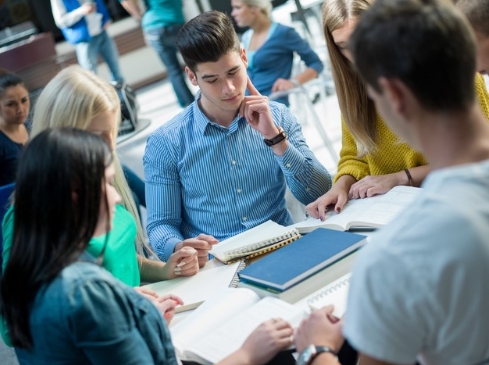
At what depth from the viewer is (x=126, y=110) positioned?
163 inches

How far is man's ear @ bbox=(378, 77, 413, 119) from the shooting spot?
97 cm

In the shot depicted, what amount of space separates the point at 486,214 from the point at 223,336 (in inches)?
29.9

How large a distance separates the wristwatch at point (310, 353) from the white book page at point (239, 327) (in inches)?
8.5

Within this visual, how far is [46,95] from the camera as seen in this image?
190cm

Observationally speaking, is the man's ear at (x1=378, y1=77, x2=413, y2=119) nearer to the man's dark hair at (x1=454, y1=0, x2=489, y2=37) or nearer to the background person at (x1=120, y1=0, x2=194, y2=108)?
the man's dark hair at (x1=454, y1=0, x2=489, y2=37)

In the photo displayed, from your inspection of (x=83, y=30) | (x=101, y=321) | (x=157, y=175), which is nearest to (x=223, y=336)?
(x=101, y=321)

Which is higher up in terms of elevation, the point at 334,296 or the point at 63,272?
the point at 63,272

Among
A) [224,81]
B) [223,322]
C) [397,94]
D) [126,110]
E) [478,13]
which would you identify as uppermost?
[397,94]

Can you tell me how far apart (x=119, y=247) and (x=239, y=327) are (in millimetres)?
388

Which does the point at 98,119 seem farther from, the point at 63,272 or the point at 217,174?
the point at 63,272

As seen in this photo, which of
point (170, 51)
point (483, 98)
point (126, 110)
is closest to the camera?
point (483, 98)

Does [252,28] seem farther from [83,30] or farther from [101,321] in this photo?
[101,321]

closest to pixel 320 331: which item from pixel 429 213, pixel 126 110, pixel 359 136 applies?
pixel 429 213

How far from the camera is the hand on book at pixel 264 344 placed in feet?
4.60
